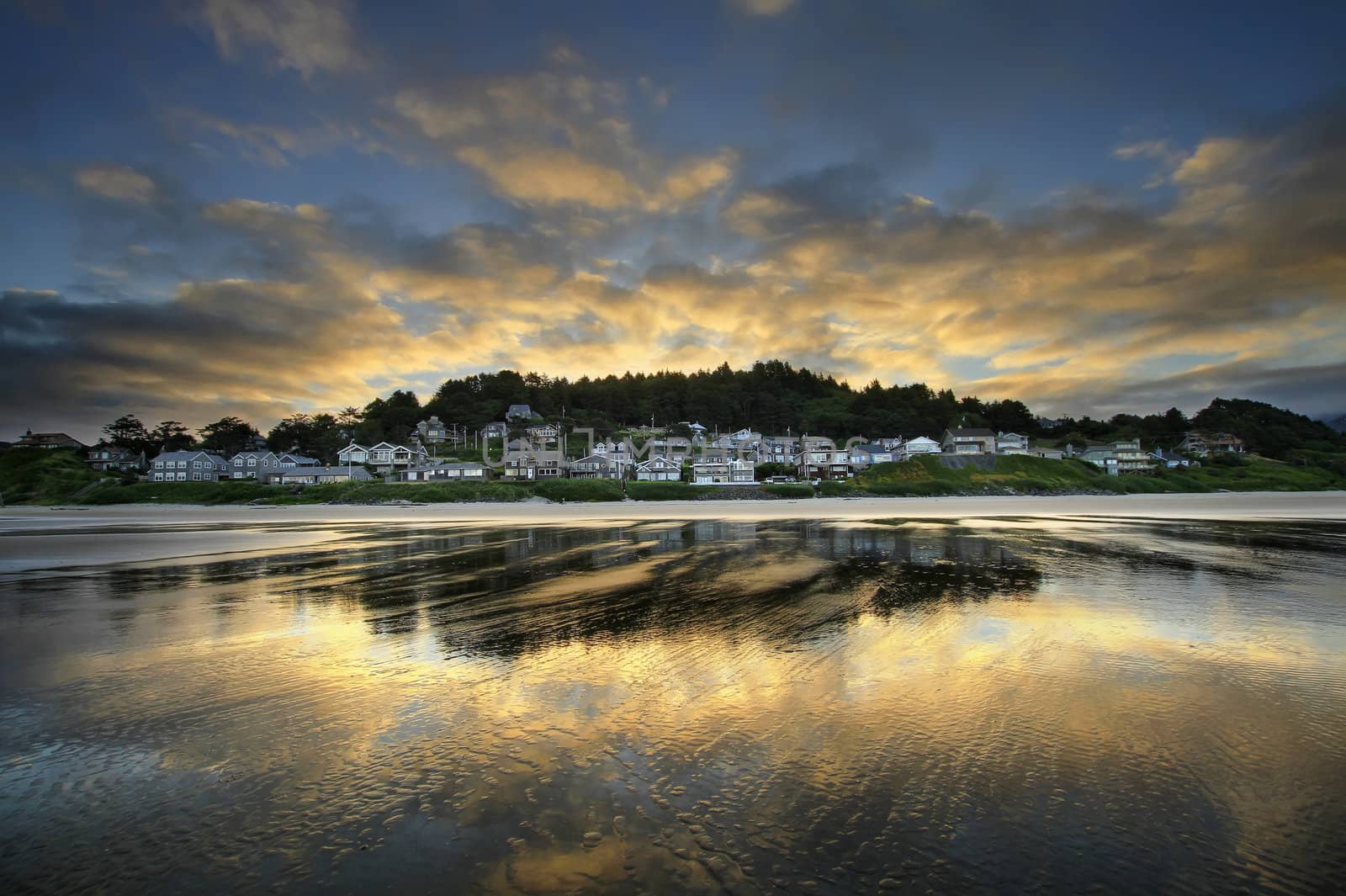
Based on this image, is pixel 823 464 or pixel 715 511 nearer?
pixel 715 511

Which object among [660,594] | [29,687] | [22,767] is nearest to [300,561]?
[29,687]

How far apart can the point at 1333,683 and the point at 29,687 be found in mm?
16926

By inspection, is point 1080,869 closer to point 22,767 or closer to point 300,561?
point 22,767

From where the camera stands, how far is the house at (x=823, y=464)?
250ft

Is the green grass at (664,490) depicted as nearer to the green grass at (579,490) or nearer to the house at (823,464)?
the green grass at (579,490)

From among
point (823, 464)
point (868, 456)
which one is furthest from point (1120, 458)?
point (823, 464)

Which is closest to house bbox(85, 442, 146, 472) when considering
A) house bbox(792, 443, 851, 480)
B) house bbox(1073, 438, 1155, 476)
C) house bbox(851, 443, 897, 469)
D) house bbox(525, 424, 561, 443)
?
house bbox(525, 424, 561, 443)

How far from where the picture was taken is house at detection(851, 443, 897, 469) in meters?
82.8

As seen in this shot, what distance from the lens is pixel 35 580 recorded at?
50.4 feet

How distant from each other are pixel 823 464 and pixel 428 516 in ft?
178

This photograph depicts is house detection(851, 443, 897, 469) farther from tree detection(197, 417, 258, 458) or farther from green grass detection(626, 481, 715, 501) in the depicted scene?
tree detection(197, 417, 258, 458)

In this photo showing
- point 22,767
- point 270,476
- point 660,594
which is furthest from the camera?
point 270,476

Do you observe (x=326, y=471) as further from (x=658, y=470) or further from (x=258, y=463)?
(x=658, y=470)

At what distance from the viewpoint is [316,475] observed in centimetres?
7488
